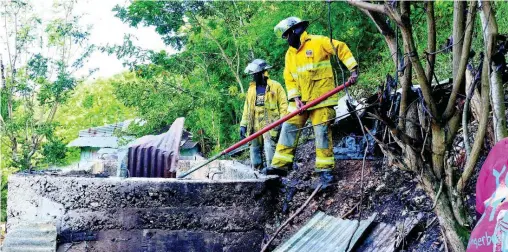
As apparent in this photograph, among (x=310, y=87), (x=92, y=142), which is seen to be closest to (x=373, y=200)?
(x=310, y=87)

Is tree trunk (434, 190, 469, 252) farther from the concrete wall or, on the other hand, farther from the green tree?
the green tree

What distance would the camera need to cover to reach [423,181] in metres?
2.49

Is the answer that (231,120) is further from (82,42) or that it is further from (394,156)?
(394,156)

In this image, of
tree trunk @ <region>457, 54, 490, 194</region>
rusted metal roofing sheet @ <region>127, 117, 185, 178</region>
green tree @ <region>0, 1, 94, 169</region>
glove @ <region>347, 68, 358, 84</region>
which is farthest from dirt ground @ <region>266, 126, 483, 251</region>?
green tree @ <region>0, 1, 94, 169</region>

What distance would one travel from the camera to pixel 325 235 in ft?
13.1

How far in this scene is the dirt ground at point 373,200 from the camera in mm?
3217

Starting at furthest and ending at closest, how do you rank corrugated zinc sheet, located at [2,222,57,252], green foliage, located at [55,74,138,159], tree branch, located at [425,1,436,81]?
green foliage, located at [55,74,138,159]
corrugated zinc sheet, located at [2,222,57,252]
tree branch, located at [425,1,436,81]

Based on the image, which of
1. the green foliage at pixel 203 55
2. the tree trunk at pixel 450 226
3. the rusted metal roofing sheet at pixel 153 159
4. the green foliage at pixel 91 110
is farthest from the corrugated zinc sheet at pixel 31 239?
the green foliage at pixel 91 110

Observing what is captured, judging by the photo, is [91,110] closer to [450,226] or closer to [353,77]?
[353,77]

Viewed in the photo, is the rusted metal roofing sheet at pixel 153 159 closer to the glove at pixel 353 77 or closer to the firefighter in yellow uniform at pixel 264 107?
the firefighter in yellow uniform at pixel 264 107

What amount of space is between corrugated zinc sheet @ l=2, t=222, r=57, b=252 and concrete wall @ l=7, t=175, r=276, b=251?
3.9 inches

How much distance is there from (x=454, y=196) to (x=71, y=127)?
2510cm

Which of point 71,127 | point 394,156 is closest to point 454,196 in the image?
point 394,156

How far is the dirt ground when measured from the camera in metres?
3.22
